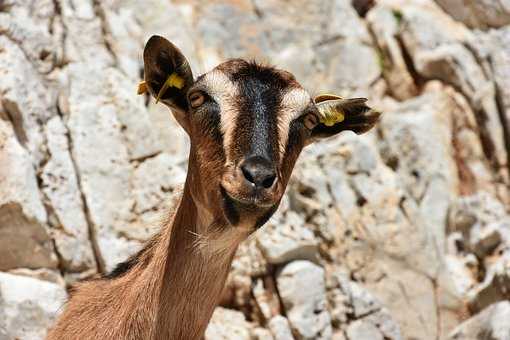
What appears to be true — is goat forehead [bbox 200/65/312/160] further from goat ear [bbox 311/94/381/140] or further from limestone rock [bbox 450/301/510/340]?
limestone rock [bbox 450/301/510/340]

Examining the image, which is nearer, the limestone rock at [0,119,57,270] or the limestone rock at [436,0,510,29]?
the limestone rock at [0,119,57,270]

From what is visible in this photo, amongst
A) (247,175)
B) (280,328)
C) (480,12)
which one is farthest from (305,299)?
(480,12)

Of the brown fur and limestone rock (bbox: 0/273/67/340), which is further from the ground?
the brown fur

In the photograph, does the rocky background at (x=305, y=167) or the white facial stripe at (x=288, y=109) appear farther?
the rocky background at (x=305, y=167)

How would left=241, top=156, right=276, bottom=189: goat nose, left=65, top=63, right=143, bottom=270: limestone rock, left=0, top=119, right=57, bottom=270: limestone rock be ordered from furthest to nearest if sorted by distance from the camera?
left=65, top=63, right=143, bottom=270: limestone rock
left=0, top=119, right=57, bottom=270: limestone rock
left=241, top=156, right=276, bottom=189: goat nose

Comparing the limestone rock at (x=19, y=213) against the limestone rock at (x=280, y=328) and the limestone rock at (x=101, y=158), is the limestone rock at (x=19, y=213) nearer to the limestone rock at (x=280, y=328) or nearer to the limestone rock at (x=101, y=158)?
the limestone rock at (x=101, y=158)

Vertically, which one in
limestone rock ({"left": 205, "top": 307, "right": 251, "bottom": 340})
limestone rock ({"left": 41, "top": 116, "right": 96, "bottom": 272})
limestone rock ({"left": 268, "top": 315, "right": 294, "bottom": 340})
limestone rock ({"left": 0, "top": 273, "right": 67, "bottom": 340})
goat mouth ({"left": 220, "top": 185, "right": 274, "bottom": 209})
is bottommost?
limestone rock ({"left": 268, "top": 315, "right": 294, "bottom": 340})

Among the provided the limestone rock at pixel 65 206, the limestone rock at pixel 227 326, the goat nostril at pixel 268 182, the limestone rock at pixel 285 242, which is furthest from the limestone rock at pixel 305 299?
the goat nostril at pixel 268 182

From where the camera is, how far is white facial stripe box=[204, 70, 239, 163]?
5.70 meters

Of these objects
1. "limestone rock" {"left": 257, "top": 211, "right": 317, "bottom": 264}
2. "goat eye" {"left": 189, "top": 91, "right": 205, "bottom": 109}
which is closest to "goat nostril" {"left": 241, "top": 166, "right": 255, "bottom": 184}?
"goat eye" {"left": 189, "top": 91, "right": 205, "bottom": 109}

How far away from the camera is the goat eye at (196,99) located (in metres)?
6.04

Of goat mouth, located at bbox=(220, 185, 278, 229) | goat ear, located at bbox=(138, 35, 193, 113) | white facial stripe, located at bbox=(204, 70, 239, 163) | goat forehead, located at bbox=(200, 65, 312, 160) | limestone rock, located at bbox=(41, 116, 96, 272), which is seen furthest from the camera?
limestone rock, located at bbox=(41, 116, 96, 272)

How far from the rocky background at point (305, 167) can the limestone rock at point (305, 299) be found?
0.02m

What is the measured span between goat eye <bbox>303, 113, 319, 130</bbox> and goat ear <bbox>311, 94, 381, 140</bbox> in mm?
275
